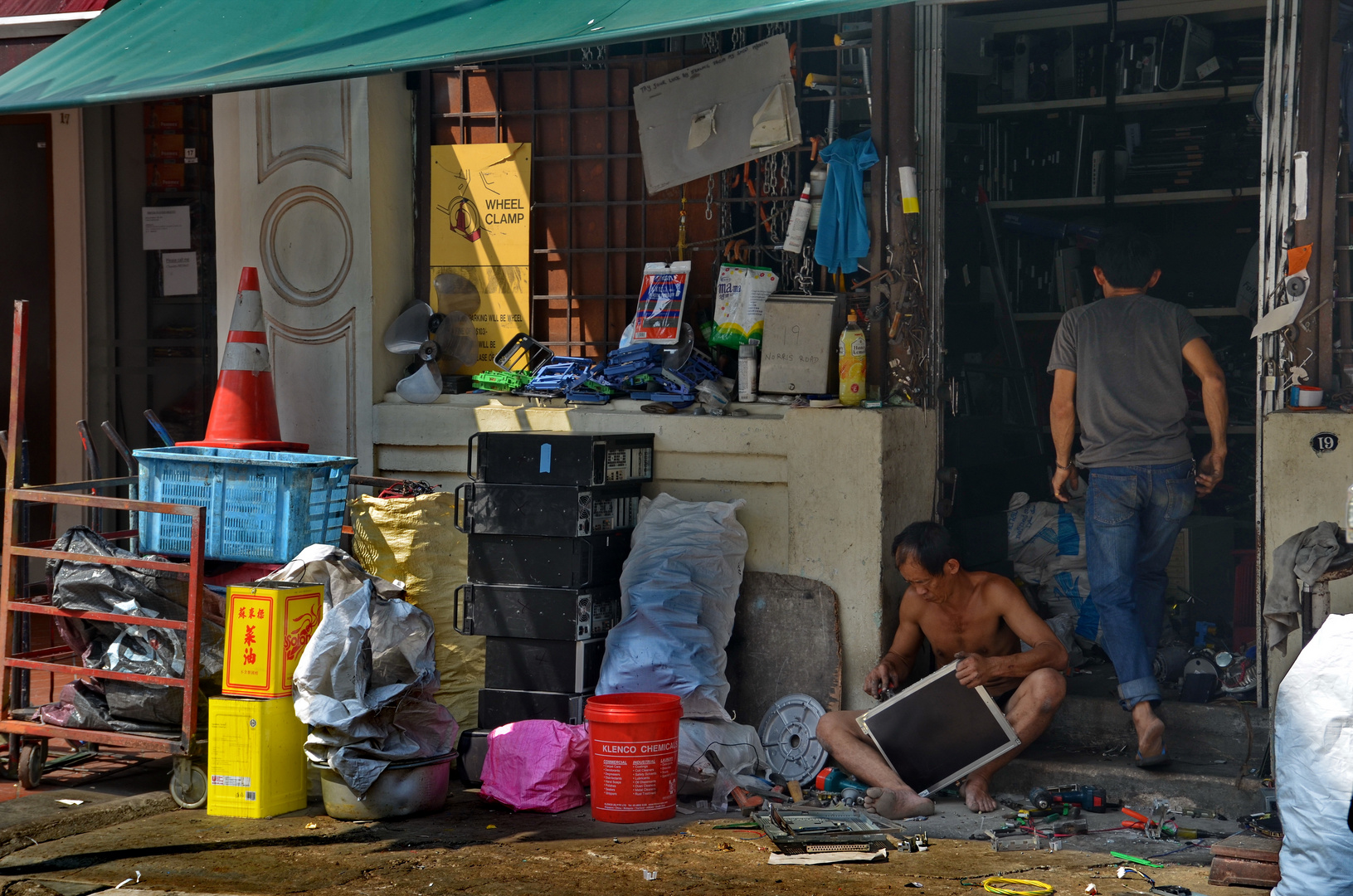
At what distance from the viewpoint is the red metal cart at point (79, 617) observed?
18.5ft

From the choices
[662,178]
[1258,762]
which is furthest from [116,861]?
[1258,762]

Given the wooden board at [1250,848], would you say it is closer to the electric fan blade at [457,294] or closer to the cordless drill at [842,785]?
the cordless drill at [842,785]

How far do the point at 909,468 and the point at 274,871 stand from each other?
3.34 m

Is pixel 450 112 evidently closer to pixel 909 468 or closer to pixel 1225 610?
pixel 909 468

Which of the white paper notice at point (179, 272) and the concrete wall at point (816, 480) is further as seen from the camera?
the white paper notice at point (179, 272)

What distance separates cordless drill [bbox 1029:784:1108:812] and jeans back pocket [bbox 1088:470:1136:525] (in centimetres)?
117

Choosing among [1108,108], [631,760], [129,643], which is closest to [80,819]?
[129,643]

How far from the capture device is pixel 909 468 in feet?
21.2

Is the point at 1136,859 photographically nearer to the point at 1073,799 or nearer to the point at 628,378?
the point at 1073,799

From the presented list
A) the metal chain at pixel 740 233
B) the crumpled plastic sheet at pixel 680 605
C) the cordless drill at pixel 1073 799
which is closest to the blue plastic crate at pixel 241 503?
the crumpled plastic sheet at pixel 680 605

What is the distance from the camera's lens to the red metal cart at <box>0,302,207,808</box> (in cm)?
564

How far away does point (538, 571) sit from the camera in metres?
6.09

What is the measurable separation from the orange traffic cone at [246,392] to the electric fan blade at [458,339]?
91 centimetres

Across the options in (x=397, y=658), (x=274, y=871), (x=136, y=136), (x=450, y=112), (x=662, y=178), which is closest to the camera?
(x=274, y=871)
